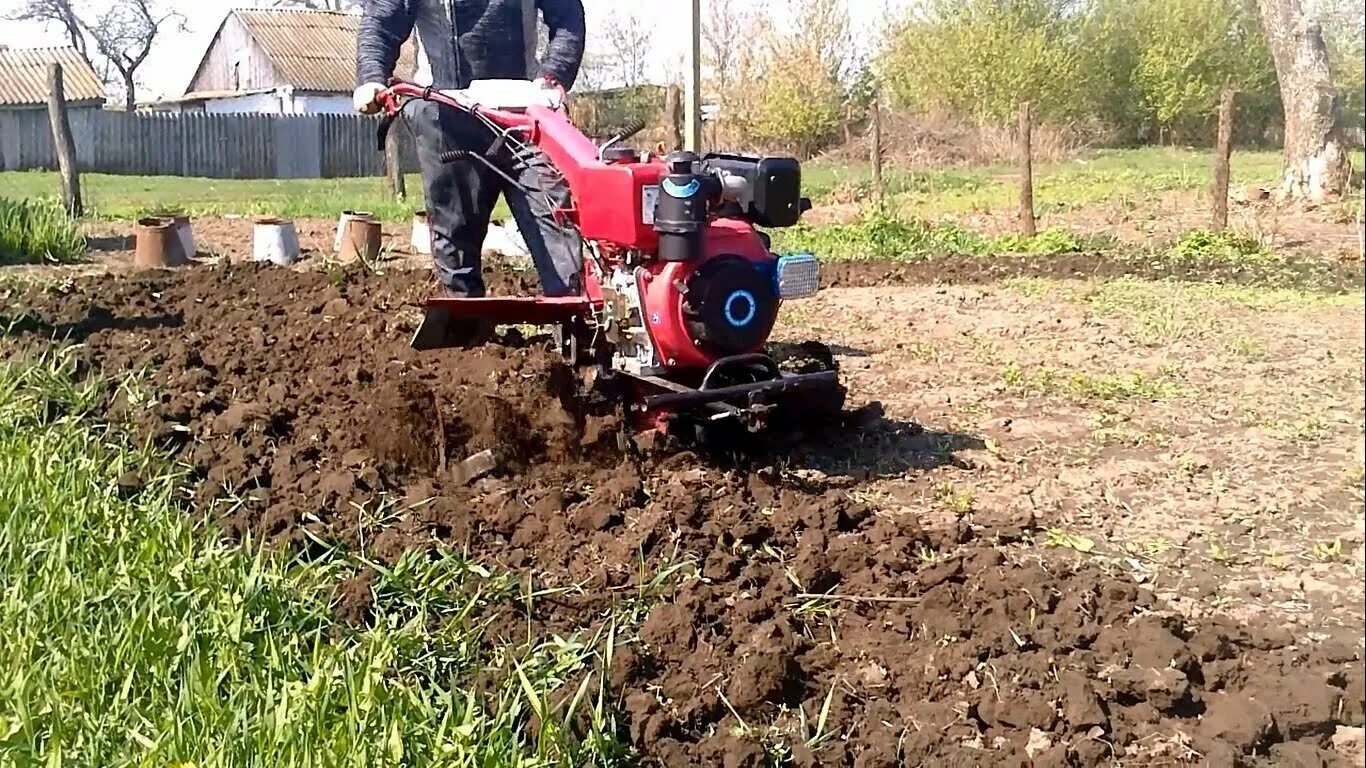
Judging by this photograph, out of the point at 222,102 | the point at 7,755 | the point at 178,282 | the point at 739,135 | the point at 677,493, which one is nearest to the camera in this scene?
the point at 7,755

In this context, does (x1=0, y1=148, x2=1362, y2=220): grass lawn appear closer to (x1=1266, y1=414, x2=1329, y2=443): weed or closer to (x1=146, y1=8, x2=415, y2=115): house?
(x1=1266, y1=414, x2=1329, y2=443): weed

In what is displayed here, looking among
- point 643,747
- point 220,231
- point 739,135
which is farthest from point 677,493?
point 739,135

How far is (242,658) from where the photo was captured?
2740 mm

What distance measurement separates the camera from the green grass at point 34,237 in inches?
386

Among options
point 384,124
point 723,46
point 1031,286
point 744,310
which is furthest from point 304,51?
point 744,310

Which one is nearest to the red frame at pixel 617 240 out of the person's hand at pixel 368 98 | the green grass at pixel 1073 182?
the person's hand at pixel 368 98

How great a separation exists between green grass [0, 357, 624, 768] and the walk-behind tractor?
1.17 meters

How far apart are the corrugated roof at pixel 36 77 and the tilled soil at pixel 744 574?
81.2 feet

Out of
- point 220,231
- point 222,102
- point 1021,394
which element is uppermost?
point 222,102

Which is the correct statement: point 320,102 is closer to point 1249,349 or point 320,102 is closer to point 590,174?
point 1249,349

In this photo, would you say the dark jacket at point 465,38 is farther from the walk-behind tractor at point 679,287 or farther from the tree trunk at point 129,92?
the tree trunk at point 129,92

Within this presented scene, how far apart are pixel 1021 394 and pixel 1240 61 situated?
5705 mm

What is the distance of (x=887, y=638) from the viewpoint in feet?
9.93

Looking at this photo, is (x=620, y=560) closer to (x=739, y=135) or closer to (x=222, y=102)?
(x=739, y=135)
